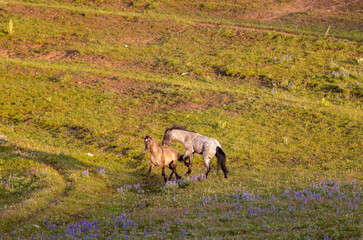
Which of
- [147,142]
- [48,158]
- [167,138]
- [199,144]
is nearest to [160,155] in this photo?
[167,138]

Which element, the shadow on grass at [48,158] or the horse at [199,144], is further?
the shadow on grass at [48,158]

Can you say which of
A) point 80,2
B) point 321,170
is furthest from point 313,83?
point 80,2

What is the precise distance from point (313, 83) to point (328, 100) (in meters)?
3.69

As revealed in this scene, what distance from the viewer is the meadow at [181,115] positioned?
37.7ft

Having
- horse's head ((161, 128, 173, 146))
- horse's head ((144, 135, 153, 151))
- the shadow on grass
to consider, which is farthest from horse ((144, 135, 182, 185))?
the shadow on grass

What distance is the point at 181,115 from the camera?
26.9 m

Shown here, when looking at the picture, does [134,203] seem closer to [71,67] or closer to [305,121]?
[305,121]

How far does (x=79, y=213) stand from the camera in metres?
13.4

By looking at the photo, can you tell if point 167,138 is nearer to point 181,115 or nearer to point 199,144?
point 199,144

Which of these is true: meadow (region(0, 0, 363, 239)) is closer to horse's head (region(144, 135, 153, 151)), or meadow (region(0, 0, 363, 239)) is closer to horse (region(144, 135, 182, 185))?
horse (region(144, 135, 182, 185))

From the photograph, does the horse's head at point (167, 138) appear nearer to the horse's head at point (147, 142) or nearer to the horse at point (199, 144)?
the horse at point (199, 144)

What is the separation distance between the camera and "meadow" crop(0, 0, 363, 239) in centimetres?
1150

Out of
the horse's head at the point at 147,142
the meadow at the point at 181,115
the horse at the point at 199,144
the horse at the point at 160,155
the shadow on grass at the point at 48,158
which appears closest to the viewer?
the meadow at the point at 181,115

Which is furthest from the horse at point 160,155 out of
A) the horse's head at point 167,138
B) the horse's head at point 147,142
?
the horse's head at point 167,138
